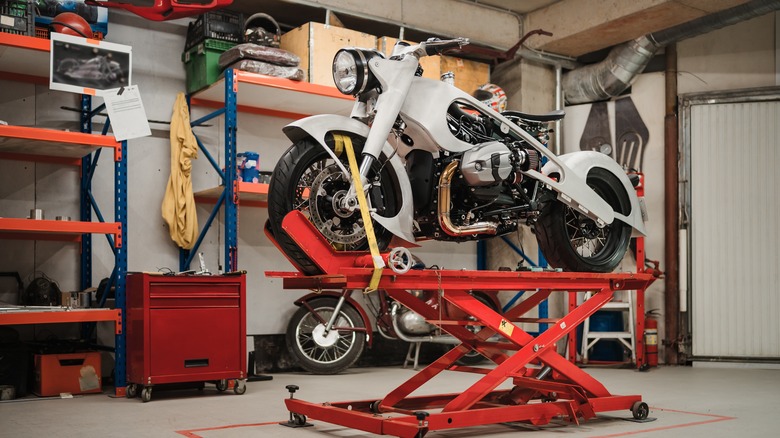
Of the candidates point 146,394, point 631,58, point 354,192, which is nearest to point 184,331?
point 146,394

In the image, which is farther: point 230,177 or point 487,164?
point 230,177

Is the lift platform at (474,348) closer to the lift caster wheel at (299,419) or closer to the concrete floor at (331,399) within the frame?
the lift caster wheel at (299,419)

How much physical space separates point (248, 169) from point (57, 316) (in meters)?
1.92

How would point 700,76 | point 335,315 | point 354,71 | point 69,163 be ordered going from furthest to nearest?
point 700,76 → point 335,315 → point 69,163 → point 354,71

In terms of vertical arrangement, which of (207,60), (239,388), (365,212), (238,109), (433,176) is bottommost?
(239,388)

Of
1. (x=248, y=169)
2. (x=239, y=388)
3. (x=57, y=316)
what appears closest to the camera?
(x=57, y=316)

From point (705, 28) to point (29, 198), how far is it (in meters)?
6.03

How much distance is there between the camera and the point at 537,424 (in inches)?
165

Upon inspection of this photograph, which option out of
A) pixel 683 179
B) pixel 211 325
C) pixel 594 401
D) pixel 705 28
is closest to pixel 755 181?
pixel 683 179

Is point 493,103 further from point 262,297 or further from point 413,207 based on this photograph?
point 262,297

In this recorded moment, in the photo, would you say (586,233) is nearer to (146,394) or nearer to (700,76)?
(146,394)

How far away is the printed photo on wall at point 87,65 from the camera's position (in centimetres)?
561

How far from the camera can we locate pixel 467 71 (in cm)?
798

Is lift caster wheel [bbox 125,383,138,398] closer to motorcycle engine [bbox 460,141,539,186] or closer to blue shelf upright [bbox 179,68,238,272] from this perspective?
blue shelf upright [bbox 179,68,238,272]
